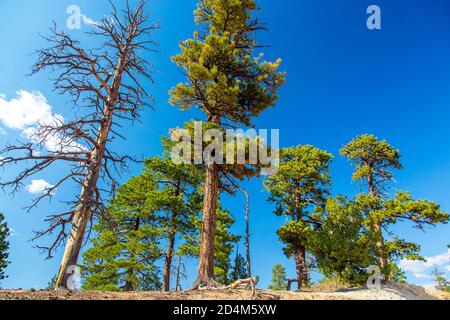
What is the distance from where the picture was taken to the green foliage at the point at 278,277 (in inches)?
1631

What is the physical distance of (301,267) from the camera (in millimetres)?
15727

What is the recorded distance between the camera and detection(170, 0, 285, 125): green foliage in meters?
9.64

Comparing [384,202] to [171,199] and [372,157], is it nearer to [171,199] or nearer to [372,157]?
[372,157]

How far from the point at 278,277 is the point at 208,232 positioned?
39293mm

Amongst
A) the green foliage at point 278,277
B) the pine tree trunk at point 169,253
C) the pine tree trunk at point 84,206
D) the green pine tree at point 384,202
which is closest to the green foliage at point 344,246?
A: the green pine tree at point 384,202

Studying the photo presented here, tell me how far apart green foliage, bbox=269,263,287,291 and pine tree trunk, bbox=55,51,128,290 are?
1639 inches

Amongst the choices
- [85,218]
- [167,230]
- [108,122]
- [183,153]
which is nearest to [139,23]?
[108,122]

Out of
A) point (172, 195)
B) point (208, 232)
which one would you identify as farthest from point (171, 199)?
point (208, 232)

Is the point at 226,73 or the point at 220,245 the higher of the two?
the point at 226,73

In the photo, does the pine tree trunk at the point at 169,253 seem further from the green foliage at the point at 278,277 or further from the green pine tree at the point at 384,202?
the green foliage at the point at 278,277

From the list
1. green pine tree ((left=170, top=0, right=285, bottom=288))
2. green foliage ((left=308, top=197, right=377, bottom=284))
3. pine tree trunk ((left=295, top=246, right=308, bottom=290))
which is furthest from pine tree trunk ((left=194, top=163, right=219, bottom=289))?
pine tree trunk ((left=295, top=246, right=308, bottom=290))

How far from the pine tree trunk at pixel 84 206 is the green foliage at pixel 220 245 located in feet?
31.4

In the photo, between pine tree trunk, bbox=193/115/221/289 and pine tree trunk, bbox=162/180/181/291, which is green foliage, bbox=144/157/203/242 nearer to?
pine tree trunk, bbox=162/180/181/291

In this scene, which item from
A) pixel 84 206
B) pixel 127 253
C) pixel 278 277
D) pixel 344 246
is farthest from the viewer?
pixel 278 277
